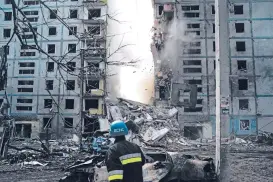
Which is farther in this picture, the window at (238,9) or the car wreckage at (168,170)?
the window at (238,9)

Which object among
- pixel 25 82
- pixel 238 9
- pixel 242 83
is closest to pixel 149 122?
pixel 242 83

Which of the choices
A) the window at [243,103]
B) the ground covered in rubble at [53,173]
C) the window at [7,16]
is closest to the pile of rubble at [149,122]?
the window at [243,103]

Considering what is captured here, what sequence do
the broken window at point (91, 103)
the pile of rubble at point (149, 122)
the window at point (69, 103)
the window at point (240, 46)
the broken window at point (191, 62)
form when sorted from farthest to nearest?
the window at point (69, 103) → the window at point (240, 46) → the broken window at point (91, 103) → the broken window at point (191, 62) → the pile of rubble at point (149, 122)

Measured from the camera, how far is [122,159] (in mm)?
4500

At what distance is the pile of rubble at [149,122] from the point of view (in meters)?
26.0

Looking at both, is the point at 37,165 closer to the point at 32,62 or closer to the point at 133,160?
the point at 133,160

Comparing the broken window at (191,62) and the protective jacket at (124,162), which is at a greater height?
the broken window at (191,62)

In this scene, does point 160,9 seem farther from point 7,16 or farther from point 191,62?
point 7,16

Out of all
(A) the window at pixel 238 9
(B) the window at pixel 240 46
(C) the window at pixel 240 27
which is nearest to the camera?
(B) the window at pixel 240 46

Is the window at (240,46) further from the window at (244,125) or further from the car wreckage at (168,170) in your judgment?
the car wreckage at (168,170)

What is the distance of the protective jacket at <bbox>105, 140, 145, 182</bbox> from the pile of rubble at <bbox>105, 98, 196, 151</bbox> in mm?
19554

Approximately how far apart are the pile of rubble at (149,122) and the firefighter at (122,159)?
19558mm

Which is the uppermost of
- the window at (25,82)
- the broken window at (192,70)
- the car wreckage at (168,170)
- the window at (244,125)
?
the broken window at (192,70)

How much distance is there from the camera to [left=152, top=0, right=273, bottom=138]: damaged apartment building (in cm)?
3500
